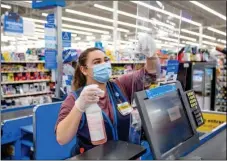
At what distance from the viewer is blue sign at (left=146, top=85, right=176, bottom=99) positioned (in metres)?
1.16

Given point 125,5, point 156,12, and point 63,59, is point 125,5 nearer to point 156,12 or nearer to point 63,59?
point 63,59

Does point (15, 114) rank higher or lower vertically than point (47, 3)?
lower

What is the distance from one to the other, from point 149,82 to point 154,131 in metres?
0.47

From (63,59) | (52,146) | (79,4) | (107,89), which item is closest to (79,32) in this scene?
(79,4)

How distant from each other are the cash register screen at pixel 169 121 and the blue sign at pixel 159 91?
0.06 ft

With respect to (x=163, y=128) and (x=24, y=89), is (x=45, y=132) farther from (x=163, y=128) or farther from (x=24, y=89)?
(x=24, y=89)

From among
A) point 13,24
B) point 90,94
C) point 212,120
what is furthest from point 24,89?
point 90,94

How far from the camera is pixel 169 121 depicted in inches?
47.0

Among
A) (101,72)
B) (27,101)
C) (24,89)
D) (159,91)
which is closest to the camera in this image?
(159,91)

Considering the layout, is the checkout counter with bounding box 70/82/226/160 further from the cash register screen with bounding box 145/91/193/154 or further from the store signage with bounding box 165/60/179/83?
the store signage with bounding box 165/60/179/83

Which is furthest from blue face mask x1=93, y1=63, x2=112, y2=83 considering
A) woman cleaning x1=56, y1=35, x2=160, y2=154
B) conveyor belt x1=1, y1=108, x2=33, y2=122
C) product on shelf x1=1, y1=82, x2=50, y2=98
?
product on shelf x1=1, y1=82, x2=50, y2=98

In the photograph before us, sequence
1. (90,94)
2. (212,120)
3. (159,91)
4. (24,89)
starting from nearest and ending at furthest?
1. (90,94)
2. (159,91)
3. (212,120)
4. (24,89)

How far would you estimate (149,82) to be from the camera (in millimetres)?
1520

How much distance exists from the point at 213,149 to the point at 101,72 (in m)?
0.91
